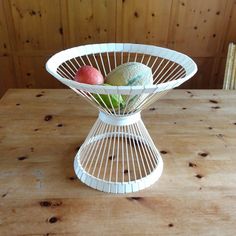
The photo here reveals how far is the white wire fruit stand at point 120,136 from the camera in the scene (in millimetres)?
587

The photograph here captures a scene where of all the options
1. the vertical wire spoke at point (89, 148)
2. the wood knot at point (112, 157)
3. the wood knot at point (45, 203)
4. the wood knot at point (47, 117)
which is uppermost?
the wood knot at point (47, 117)

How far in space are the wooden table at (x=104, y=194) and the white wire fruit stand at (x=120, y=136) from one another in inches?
1.2

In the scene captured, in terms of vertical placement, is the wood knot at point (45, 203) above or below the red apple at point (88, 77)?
below

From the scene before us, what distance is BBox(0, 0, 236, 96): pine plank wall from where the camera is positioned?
1722mm

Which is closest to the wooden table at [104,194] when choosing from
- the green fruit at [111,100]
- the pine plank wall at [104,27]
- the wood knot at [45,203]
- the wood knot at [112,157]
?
the wood knot at [45,203]

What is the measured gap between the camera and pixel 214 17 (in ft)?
5.95

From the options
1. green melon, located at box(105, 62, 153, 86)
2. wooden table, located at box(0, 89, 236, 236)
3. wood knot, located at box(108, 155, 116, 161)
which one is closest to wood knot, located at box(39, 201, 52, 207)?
wooden table, located at box(0, 89, 236, 236)

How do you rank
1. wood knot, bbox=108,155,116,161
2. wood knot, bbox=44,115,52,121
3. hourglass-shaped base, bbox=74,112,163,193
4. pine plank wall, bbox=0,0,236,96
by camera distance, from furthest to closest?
1. pine plank wall, bbox=0,0,236,96
2. wood knot, bbox=44,115,52,121
3. wood knot, bbox=108,155,116,161
4. hourglass-shaped base, bbox=74,112,163,193

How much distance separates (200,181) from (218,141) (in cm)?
22

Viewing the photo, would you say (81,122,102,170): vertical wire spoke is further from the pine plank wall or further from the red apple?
the pine plank wall

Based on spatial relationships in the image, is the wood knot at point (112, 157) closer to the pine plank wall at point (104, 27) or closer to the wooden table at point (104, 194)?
the wooden table at point (104, 194)

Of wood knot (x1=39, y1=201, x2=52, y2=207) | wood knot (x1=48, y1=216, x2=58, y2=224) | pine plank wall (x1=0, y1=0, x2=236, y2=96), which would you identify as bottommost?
wood knot (x1=48, y1=216, x2=58, y2=224)

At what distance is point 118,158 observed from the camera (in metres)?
0.79

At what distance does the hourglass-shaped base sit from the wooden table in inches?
1.0
